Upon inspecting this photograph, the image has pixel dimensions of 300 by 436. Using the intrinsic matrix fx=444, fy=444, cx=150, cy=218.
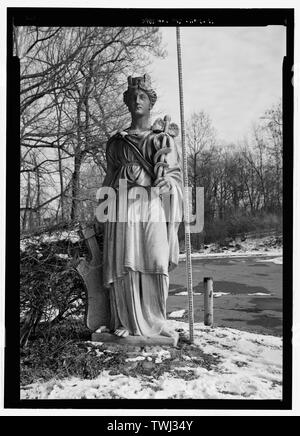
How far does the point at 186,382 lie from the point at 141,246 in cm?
99

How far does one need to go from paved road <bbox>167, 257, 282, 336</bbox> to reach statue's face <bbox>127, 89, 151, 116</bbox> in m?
1.86

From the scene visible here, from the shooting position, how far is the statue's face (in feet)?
11.1

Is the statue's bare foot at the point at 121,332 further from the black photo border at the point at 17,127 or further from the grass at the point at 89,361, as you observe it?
the black photo border at the point at 17,127

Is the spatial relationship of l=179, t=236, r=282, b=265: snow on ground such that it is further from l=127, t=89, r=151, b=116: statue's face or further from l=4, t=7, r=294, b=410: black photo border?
l=127, t=89, r=151, b=116: statue's face

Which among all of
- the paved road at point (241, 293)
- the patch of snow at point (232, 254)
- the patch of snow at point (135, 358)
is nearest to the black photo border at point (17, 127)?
the patch of snow at point (135, 358)

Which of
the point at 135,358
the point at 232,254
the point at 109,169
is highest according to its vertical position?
the point at 109,169

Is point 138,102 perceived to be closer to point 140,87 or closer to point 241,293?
point 140,87

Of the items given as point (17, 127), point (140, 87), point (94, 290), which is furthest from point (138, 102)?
point (94, 290)

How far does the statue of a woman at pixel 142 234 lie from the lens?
10.7 ft

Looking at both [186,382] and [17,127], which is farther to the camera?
[17,127]

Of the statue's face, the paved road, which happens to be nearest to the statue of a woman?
the statue's face

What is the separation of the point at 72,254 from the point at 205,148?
1611 mm

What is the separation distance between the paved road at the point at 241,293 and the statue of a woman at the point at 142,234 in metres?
1.28

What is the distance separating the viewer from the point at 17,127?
122 inches
